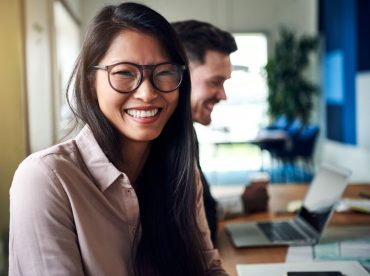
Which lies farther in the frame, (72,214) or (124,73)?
(124,73)

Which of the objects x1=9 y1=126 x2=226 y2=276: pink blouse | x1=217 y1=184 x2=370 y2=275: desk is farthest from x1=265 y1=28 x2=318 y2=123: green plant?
x1=9 y1=126 x2=226 y2=276: pink blouse

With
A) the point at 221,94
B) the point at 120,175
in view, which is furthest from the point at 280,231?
the point at 120,175

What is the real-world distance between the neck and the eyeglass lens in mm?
185

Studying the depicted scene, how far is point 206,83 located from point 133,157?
69 cm

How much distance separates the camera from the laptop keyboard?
176cm

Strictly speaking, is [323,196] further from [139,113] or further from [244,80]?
[244,80]

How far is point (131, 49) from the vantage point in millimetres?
1157

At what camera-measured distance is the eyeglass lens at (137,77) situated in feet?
3.75

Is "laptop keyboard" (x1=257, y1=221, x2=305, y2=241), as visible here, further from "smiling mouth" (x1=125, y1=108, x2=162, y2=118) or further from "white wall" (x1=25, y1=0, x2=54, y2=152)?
"white wall" (x1=25, y1=0, x2=54, y2=152)

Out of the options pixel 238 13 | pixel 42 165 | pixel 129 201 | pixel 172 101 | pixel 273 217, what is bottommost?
pixel 273 217

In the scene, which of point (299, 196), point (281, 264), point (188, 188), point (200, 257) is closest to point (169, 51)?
point (188, 188)

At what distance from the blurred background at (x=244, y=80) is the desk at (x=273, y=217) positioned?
0.67m

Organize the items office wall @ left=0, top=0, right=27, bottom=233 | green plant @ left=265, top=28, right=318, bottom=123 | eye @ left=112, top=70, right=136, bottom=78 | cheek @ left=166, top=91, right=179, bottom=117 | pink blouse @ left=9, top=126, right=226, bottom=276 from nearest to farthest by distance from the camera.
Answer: pink blouse @ left=9, top=126, right=226, bottom=276, eye @ left=112, top=70, right=136, bottom=78, cheek @ left=166, top=91, right=179, bottom=117, office wall @ left=0, top=0, right=27, bottom=233, green plant @ left=265, top=28, right=318, bottom=123

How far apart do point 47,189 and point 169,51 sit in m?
0.46
